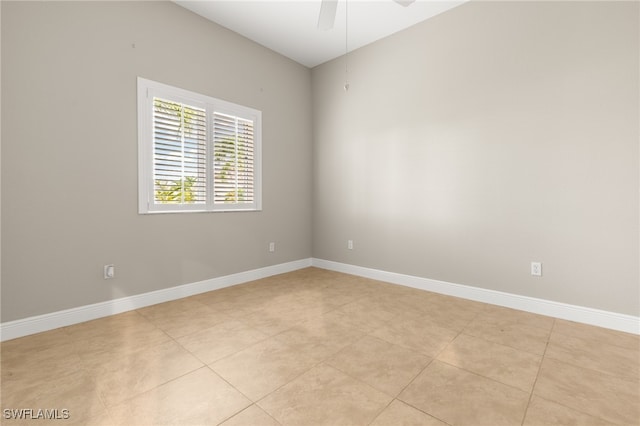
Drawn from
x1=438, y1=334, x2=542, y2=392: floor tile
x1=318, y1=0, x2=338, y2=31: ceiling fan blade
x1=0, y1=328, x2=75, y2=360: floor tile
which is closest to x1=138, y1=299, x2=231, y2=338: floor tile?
x1=0, y1=328, x2=75, y2=360: floor tile

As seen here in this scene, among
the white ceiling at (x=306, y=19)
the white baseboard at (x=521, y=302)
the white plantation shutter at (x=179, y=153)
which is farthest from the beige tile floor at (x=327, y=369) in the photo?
the white ceiling at (x=306, y=19)

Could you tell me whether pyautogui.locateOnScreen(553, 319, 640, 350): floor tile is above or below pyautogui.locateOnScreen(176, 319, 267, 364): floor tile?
below

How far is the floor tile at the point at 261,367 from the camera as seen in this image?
1602mm

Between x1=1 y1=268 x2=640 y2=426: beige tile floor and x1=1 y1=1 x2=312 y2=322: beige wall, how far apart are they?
1.46 feet

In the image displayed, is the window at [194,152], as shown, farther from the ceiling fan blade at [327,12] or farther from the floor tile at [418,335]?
the floor tile at [418,335]

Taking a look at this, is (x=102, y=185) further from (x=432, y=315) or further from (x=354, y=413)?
(x=432, y=315)

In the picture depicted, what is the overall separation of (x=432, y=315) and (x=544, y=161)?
171 cm

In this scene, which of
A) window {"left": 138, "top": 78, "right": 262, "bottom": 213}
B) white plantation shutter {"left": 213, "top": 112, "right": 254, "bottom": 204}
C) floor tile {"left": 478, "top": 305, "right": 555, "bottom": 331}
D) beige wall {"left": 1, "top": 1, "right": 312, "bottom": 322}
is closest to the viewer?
beige wall {"left": 1, "top": 1, "right": 312, "bottom": 322}

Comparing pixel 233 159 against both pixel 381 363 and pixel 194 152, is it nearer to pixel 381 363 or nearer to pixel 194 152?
pixel 194 152

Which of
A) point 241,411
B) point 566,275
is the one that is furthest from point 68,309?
point 566,275

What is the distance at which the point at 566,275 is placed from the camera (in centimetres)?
255

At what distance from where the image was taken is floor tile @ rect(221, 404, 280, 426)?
1331mm

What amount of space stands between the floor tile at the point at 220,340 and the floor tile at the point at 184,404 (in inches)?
10.2

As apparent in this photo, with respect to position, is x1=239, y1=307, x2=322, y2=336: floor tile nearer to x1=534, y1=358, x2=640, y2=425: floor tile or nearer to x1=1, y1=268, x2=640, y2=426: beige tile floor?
x1=1, y1=268, x2=640, y2=426: beige tile floor
